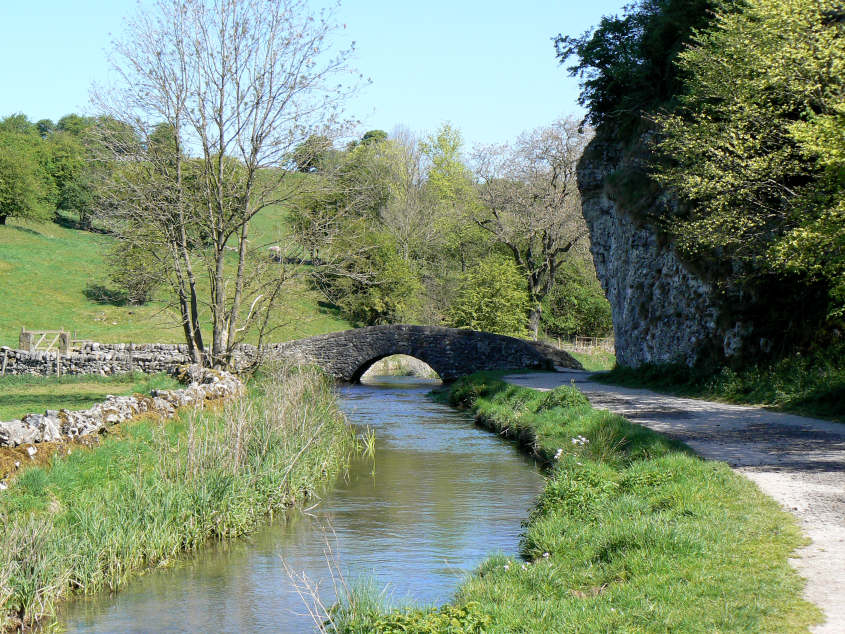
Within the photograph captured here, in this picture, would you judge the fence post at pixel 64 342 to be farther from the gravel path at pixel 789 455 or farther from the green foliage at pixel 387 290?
the gravel path at pixel 789 455

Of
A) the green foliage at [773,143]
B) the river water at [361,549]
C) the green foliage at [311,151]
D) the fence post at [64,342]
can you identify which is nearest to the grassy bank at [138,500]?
the river water at [361,549]

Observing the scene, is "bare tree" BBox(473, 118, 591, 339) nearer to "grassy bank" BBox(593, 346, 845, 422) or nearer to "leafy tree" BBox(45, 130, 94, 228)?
"grassy bank" BBox(593, 346, 845, 422)

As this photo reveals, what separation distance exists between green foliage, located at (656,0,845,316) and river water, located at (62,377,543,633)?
23.0 feet

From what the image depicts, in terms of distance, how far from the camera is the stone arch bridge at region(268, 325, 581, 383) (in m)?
36.8

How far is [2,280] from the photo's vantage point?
51844 millimetres

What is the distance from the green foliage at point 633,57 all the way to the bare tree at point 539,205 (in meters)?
16.2

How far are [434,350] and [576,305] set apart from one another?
60.9 ft

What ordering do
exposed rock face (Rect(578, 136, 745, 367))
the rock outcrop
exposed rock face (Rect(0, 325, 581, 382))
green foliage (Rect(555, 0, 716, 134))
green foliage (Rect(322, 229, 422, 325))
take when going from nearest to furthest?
1. the rock outcrop
2. exposed rock face (Rect(578, 136, 745, 367))
3. green foliage (Rect(555, 0, 716, 134))
4. exposed rock face (Rect(0, 325, 581, 382))
5. green foliage (Rect(322, 229, 422, 325))

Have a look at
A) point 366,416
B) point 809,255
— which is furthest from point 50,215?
point 809,255

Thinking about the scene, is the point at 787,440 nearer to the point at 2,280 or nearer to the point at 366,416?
the point at 366,416

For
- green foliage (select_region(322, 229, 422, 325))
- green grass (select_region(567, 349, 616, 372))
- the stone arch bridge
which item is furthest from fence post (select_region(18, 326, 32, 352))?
green grass (select_region(567, 349, 616, 372))

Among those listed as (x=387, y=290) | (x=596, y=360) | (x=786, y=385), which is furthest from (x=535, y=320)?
(x=786, y=385)

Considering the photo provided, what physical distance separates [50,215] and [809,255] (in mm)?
65383

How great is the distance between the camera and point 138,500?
29.9 ft
